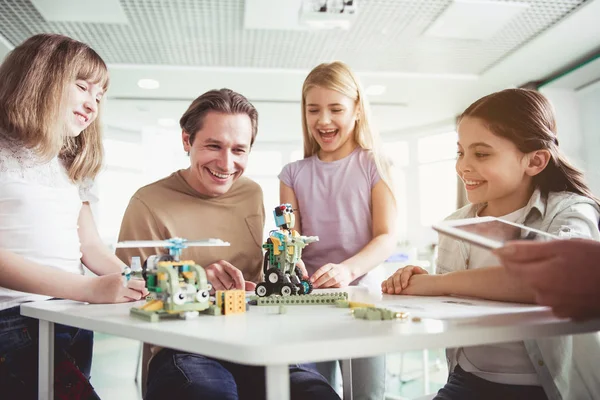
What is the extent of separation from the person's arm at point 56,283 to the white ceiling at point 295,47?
10.5ft

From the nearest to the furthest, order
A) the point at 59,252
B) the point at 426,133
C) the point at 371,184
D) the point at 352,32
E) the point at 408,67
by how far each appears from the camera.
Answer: the point at 59,252 < the point at 371,184 < the point at 352,32 < the point at 408,67 < the point at 426,133

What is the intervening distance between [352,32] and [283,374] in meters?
4.25

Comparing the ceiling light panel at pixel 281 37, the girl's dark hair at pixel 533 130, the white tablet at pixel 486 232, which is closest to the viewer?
the white tablet at pixel 486 232

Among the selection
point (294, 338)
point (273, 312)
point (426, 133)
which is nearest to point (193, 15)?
point (273, 312)

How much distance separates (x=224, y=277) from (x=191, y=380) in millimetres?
313

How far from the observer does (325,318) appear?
31.9 inches

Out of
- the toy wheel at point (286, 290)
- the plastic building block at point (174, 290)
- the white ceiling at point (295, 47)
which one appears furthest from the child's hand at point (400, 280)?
the white ceiling at point (295, 47)

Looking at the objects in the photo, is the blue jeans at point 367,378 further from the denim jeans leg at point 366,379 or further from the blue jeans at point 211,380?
the blue jeans at point 211,380

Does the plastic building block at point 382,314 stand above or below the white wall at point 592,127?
below

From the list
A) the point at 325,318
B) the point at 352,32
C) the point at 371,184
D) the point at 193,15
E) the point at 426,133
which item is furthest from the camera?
the point at 426,133

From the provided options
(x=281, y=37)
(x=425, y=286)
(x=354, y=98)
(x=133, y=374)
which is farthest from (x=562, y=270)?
(x=281, y=37)

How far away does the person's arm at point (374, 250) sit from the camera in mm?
1301

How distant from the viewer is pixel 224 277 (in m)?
1.20

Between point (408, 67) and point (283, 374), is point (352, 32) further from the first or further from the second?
point (283, 374)
